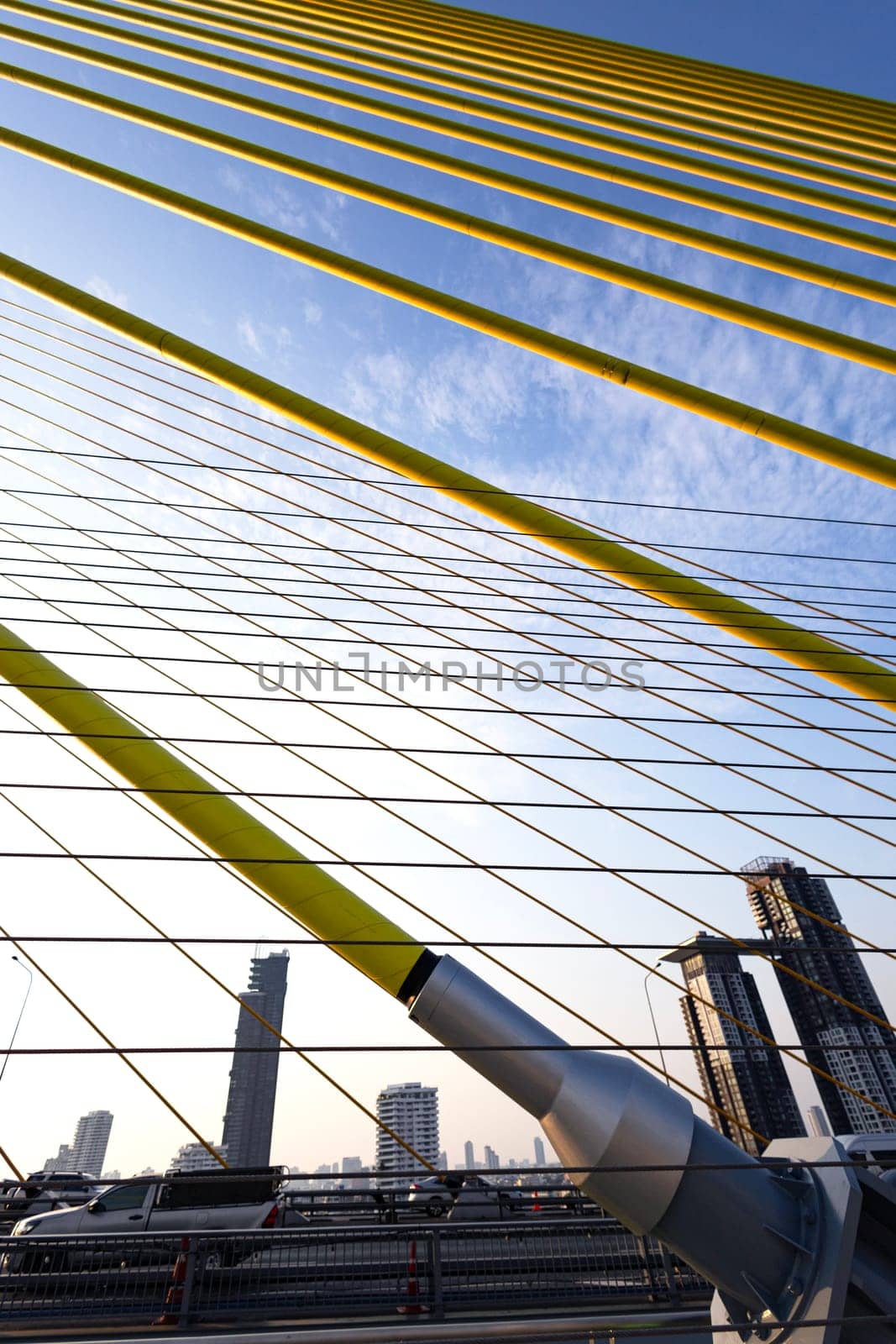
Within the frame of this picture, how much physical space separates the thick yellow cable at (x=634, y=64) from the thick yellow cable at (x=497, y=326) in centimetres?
359

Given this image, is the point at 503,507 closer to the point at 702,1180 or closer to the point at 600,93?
the point at 702,1180

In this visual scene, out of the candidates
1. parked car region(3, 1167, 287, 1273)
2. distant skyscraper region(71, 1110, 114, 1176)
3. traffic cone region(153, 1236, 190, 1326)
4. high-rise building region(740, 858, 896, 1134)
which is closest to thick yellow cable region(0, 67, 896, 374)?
traffic cone region(153, 1236, 190, 1326)

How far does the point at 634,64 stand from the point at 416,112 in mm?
3300

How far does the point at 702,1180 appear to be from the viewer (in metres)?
2.00

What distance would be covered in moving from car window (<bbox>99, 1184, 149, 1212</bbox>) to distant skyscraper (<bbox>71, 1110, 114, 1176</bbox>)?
327ft

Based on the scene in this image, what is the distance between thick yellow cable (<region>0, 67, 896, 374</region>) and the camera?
5.32 meters

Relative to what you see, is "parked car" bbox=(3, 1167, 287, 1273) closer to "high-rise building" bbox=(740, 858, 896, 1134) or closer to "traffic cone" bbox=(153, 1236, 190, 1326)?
"traffic cone" bbox=(153, 1236, 190, 1326)

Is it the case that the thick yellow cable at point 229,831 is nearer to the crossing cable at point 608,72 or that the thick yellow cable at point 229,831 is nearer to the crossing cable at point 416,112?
the crossing cable at point 416,112

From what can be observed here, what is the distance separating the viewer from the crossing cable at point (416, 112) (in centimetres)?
634

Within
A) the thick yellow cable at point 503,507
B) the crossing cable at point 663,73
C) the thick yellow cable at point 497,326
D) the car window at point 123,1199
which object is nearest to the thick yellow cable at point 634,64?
the crossing cable at point 663,73

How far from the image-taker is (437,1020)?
Answer: 93.6 inches

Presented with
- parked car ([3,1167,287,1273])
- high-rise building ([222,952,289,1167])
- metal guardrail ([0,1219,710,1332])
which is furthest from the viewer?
high-rise building ([222,952,289,1167])

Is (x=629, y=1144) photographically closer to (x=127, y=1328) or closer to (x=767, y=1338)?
(x=767, y=1338)

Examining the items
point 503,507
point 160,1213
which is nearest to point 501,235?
point 503,507
